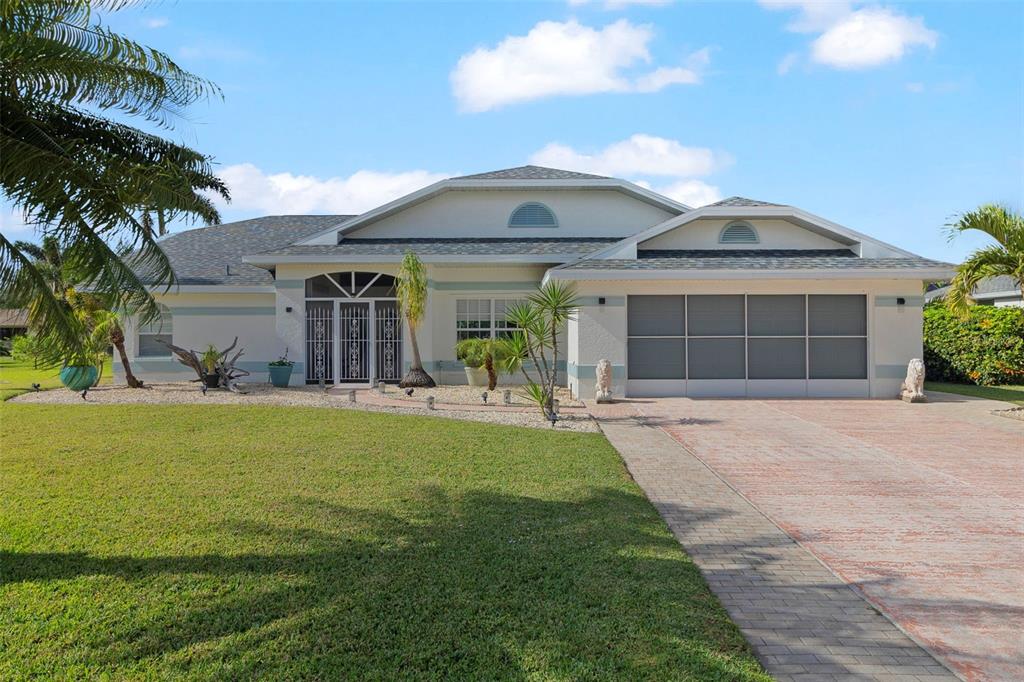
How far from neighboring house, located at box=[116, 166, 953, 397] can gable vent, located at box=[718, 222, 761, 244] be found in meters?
0.04

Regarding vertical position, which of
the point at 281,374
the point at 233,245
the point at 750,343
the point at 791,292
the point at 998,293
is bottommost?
the point at 281,374

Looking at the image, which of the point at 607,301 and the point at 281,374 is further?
the point at 281,374

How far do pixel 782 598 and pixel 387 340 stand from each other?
1546 cm

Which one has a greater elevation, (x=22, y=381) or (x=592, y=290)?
(x=592, y=290)

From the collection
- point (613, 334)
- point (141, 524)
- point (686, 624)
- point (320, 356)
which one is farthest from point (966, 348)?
point (141, 524)

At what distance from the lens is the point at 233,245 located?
938 inches

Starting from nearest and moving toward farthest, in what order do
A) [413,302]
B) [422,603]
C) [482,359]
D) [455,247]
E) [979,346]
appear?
[422,603] → [413,302] → [482,359] → [455,247] → [979,346]

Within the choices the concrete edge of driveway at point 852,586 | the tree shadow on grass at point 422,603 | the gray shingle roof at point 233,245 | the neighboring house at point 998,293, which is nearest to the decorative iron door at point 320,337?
the gray shingle roof at point 233,245

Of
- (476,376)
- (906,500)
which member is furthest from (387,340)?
(906,500)

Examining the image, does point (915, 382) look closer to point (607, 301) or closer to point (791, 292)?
point (791, 292)

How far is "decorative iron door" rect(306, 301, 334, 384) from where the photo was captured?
18922mm

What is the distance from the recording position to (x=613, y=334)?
53.6 ft

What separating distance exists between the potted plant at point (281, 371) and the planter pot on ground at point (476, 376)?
16.1ft

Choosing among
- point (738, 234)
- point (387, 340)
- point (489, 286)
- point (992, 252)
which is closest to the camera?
point (992, 252)
